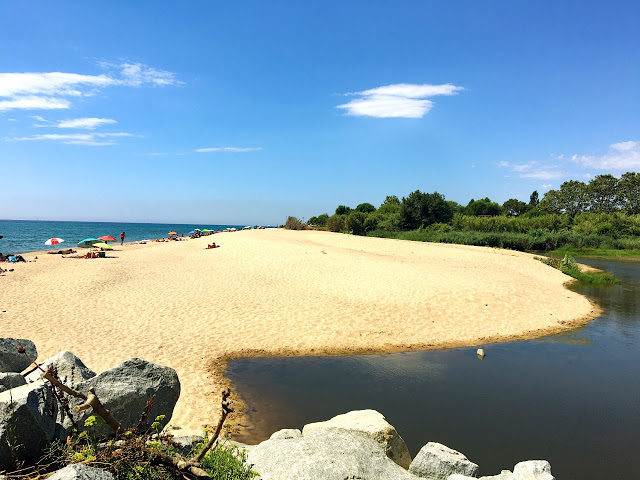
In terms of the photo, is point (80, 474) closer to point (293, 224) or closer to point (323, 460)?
point (323, 460)

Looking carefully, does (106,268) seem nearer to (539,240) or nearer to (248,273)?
(248,273)

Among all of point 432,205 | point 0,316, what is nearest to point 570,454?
point 0,316

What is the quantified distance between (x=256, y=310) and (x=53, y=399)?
1180cm

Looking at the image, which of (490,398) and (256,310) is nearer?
(490,398)

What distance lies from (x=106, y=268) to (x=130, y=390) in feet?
72.6

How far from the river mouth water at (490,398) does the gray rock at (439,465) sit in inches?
75.2

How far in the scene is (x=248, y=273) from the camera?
22.9 metres

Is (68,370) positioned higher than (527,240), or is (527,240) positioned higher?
(527,240)

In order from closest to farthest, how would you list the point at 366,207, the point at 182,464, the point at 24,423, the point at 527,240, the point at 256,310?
1. the point at 182,464
2. the point at 24,423
3. the point at 256,310
4. the point at 527,240
5. the point at 366,207

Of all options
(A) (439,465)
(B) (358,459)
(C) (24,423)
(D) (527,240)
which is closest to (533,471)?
(A) (439,465)

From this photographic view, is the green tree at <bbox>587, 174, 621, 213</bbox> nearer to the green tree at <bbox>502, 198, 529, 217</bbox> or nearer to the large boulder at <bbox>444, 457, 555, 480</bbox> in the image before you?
the green tree at <bbox>502, 198, 529, 217</bbox>

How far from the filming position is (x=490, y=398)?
32.5 feet

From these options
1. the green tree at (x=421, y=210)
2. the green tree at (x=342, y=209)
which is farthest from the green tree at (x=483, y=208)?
the green tree at (x=421, y=210)

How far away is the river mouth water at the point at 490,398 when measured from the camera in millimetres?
7621
